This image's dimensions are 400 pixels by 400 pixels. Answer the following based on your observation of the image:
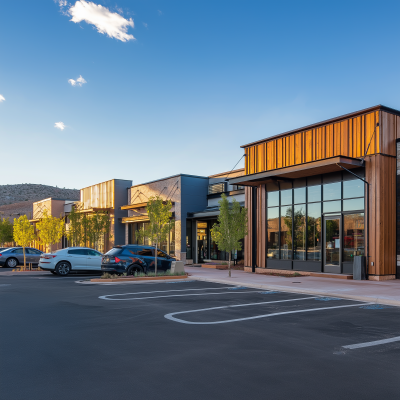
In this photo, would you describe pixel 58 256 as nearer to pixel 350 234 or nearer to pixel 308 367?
pixel 350 234

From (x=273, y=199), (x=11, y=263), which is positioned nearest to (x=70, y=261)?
(x=11, y=263)

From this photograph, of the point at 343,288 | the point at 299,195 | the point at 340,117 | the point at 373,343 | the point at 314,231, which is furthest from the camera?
the point at 299,195

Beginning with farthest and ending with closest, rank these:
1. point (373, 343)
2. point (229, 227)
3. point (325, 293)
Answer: point (229, 227), point (325, 293), point (373, 343)

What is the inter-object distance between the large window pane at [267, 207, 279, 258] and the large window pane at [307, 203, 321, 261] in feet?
6.65

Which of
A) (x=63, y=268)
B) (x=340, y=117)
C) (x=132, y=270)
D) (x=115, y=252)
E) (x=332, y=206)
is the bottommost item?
(x=63, y=268)

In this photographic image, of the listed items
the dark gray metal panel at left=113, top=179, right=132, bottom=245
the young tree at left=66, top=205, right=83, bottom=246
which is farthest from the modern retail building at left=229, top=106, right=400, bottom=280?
the young tree at left=66, top=205, right=83, bottom=246

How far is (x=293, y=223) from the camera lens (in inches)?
822

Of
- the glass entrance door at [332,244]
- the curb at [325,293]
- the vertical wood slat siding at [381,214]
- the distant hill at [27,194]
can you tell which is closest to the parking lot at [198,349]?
the curb at [325,293]

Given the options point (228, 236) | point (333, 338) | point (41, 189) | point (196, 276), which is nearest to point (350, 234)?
point (228, 236)

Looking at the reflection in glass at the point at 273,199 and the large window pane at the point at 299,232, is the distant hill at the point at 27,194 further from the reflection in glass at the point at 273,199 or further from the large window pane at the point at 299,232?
the large window pane at the point at 299,232

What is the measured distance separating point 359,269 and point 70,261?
14107mm

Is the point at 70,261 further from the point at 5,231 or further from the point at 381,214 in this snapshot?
the point at 5,231

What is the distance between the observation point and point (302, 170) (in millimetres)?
18641

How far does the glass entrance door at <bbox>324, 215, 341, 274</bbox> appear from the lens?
61.4 ft
